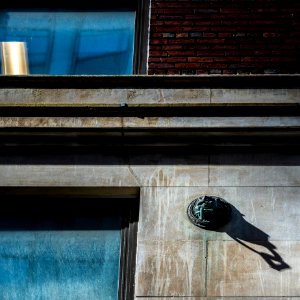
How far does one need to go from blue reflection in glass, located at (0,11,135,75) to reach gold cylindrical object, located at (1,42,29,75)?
0.07 metres

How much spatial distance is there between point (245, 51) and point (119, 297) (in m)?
3.29

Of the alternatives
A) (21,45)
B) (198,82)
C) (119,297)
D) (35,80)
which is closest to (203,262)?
(119,297)

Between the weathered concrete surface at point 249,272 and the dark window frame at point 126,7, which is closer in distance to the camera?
the weathered concrete surface at point 249,272

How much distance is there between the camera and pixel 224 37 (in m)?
9.63

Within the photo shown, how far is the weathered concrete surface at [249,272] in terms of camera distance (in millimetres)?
7707

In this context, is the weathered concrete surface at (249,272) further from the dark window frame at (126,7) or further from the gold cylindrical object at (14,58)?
the gold cylindrical object at (14,58)

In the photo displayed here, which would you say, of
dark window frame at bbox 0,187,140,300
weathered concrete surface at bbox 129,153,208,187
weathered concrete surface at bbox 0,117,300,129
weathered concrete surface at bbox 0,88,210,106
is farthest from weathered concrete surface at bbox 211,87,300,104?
dark window frame at bbox 0,187,140,300

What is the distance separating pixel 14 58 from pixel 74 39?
0.78 m

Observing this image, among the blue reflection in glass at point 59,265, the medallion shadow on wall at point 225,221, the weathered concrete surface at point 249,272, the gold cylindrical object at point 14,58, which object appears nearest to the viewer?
the weathered concrete surface at point 249,272

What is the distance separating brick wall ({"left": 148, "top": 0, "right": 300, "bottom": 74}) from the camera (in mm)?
9422

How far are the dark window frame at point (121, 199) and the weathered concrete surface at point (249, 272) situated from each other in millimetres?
901

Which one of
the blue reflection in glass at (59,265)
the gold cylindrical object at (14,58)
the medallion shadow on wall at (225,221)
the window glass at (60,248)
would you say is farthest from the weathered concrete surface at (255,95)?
the gold cylindrical object at (14,58)

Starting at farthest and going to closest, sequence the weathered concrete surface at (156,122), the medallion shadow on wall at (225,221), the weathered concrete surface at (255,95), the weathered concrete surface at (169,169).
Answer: the weathered concrete surface at (255,95) < the weathered concrete surface at (156,122) < the weathered concrete surface at (169,169) < the medallion shadow on wall at (225,221)

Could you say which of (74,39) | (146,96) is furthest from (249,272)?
(74,39)
